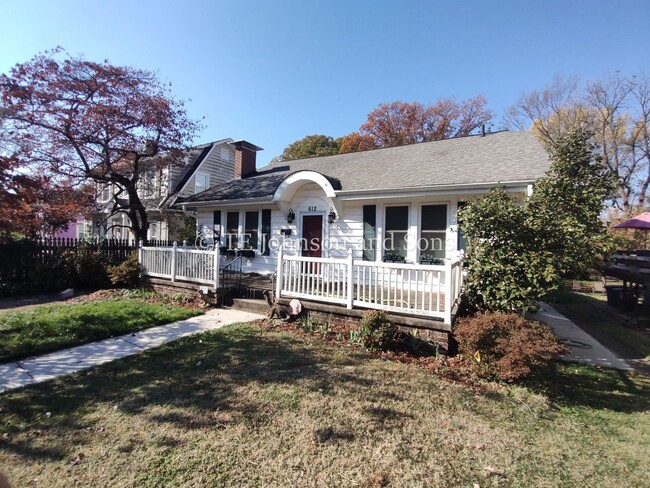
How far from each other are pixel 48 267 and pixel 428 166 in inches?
505

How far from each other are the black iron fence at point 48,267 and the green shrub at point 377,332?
9780 millimetres

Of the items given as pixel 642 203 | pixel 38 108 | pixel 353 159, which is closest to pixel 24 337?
pixel 38 108

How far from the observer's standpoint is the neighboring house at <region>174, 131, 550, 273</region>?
8.17m

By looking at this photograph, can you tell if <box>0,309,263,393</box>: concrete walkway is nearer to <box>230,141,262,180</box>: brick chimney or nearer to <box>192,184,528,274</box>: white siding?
<box>192,184,528,274</box>: white siding

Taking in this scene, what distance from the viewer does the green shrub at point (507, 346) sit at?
14.2ft

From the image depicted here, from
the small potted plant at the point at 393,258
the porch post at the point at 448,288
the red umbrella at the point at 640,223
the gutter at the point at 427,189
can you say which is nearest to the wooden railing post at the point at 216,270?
the gutter at the point at 427,189

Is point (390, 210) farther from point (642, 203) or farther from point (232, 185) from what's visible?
point (642, 203)

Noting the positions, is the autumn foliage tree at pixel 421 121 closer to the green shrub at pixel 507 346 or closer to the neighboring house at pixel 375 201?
the neighboring house at pixel 375 201

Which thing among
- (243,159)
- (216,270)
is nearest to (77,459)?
(216,270)

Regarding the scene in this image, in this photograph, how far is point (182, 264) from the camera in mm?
9594

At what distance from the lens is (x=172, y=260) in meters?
9.77

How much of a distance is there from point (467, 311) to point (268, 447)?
4745 mm

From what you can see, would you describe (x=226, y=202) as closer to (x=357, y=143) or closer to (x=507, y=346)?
(x=507, y=346)

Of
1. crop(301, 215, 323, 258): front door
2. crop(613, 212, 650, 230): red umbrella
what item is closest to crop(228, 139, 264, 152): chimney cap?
crop(301, 215, 323, 258): front door
